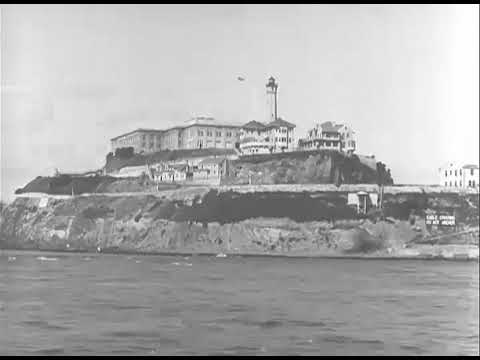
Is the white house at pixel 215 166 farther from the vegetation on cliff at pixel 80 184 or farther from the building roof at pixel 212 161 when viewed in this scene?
the vegetation on cliff at pixel 80 184

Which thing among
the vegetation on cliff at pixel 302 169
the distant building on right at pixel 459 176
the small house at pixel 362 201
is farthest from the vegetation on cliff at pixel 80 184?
the distant building on right at pixel 459 176

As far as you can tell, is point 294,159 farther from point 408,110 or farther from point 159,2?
point 159,2

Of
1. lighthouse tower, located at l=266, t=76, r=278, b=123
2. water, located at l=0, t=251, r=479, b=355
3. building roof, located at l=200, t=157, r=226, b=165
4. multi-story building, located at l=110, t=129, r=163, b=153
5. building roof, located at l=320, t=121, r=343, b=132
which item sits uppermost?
lighthouse tower, located at l=266, t=76, r=278, b=123

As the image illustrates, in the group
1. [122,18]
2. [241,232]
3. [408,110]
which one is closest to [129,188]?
[241,232]

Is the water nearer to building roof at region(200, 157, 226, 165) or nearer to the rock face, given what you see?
the rock face

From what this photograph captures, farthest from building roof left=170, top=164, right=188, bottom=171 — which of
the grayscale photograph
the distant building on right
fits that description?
the distant building on right

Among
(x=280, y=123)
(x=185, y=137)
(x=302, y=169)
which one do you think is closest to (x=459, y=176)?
(x=302, y=169)

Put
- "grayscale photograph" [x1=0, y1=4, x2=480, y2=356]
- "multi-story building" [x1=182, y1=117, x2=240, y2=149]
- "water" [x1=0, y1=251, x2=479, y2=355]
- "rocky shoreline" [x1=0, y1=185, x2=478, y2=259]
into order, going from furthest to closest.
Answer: "rocky shoreline" [x1=0, y1=185, x2=478, y2=259] < "multi-story building" [x1=182, y1=117, x2=240, y2=149] < "grayscale photograph" [x1=0, y1=4, x2=480, y2=356] < "water" [x1=0, y1=251, x2=479, y2=355]
